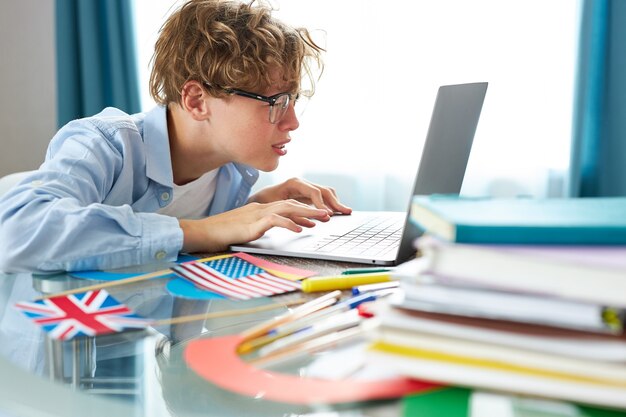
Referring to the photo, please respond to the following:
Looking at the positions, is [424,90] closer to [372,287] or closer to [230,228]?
[230,228]

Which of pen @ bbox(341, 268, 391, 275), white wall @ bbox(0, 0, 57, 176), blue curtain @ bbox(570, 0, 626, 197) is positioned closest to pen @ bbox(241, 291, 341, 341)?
pen @ bbox(341, 268, 391, 275)

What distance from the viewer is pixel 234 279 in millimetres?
767

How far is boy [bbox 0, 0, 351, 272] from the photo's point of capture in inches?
35.9

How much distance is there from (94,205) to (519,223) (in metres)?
0.67

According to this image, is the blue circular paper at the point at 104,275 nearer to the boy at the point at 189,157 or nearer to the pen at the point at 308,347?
the boy at the point at 189,157

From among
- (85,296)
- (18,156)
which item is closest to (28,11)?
(18,156)

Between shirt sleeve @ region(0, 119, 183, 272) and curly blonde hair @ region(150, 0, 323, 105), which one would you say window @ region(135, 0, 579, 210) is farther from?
shirt sleeve @ region(0, 119, 183, 272)

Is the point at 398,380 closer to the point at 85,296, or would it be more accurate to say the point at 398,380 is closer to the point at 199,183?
the point at 85,296

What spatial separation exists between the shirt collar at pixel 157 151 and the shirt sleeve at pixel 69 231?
280 mm

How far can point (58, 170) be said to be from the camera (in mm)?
1049

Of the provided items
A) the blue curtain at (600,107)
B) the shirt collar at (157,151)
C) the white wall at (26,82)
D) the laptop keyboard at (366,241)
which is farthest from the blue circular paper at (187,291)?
the white wall at (26,82)

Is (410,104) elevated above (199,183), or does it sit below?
above

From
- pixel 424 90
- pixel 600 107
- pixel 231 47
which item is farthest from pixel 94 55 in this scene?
pixel 600 107

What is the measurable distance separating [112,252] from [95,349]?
0.36 m
